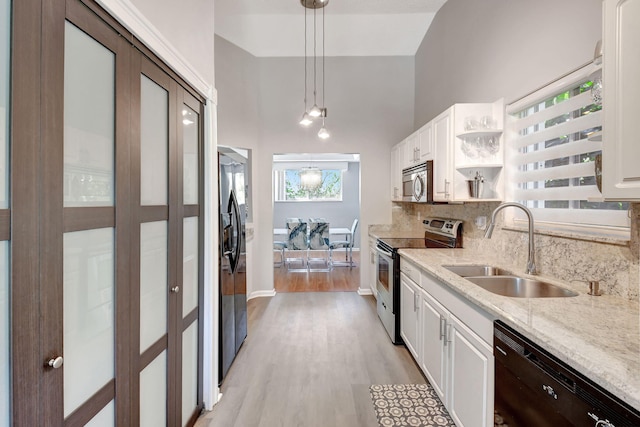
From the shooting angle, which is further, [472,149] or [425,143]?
[425,143]

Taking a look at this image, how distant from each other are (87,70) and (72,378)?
0.97 metres

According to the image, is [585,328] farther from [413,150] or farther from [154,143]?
[413,150]

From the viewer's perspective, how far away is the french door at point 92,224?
2.57 ft

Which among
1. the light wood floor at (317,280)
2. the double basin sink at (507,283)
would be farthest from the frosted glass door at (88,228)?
the light wood floor at (317,280)

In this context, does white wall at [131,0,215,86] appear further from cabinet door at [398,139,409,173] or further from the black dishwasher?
cabinet door at [398,139,409,173]

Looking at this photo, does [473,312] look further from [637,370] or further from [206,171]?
[206,171]

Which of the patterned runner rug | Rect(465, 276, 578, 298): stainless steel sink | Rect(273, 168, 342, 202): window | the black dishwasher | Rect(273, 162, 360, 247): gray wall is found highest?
Rect(273, 168, 342, 202): window

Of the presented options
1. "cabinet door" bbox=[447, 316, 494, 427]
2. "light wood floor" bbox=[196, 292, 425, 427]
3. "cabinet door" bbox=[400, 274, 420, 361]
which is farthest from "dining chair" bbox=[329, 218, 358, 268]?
"cabinet door" bbox=[447, 316, 494, 427]

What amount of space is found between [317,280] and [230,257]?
3093mm

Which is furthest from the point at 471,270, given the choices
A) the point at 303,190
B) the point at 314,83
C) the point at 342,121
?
the point at 303,190

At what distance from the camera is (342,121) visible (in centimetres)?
448

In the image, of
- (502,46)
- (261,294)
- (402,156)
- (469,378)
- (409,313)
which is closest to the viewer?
(469,378)

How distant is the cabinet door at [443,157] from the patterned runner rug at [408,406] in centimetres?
148

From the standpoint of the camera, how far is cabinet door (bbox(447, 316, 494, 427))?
1.41 metres
